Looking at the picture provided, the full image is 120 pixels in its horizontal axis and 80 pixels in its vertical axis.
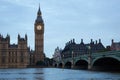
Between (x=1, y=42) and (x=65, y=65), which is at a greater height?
(x=1, y=42)

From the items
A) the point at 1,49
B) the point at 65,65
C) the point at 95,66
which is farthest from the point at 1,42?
the point at 95,66

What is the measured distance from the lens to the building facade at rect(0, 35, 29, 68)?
186375mm

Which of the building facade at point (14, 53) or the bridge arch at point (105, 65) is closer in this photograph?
the bridge arch at point (105, 65)

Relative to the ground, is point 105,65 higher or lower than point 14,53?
lower

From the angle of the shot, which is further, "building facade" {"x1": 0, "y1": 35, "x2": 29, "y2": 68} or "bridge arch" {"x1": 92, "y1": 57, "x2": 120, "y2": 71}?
"building facade" {"x1": 0, "y1": 35, "x2": 29, "y2": 68}

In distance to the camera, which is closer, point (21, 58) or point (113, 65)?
point (113, 65)

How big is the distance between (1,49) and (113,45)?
6032 cm

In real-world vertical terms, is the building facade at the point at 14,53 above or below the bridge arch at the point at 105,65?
above

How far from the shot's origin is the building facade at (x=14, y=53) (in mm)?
186375

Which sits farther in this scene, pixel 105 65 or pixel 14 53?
pixel 14 53

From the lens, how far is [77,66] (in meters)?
133

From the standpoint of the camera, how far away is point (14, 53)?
7397 inches

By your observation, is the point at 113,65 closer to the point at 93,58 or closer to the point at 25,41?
the point at 93,58

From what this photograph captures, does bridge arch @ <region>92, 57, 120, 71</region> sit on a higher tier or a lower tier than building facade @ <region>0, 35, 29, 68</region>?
lower
